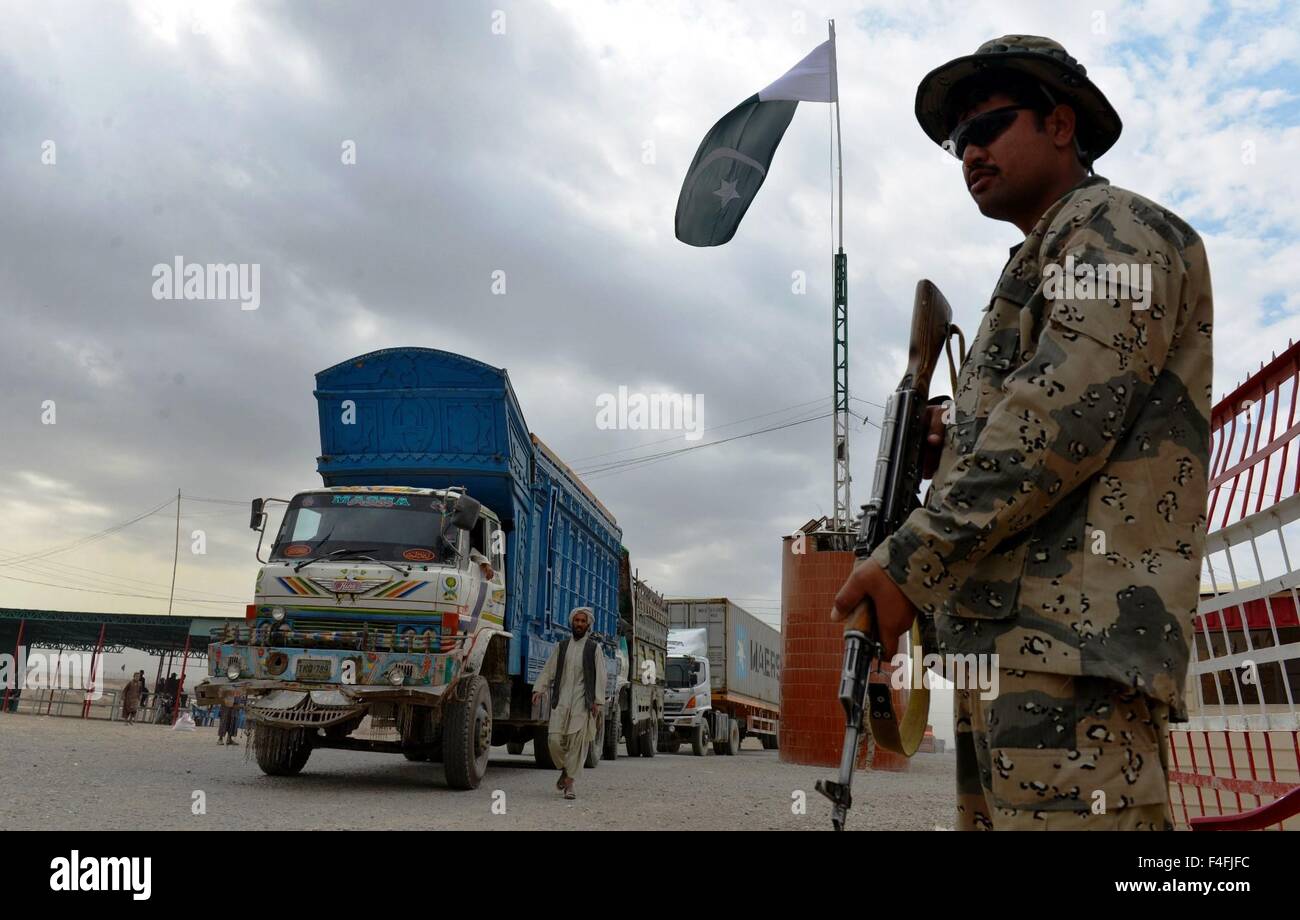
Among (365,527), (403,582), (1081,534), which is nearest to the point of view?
(1081,534)

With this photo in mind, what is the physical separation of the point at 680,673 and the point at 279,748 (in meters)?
13.6

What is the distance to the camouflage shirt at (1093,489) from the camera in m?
1.83

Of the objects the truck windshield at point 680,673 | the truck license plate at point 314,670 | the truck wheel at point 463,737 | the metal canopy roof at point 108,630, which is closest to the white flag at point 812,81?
the truck wheel at point 463,737

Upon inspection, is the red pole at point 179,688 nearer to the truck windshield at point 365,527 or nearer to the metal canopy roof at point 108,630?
the metal canopy roof at point 108,630

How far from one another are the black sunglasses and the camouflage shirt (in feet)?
1.07

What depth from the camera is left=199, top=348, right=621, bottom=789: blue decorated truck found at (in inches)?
373

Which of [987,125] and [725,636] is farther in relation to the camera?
[725,636]

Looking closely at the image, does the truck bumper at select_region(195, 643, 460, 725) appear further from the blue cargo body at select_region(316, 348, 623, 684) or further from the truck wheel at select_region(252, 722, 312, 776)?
the blue cargo body at select_region(316, 348, 623, 684)

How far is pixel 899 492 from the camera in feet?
7.72

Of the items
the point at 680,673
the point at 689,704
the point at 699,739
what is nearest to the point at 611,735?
the point at 680,673

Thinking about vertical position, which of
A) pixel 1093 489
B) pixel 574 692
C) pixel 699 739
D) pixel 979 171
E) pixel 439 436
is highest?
pixel 439 436

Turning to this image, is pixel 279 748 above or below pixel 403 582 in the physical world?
below

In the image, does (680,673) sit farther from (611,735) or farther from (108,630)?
(108,630)
